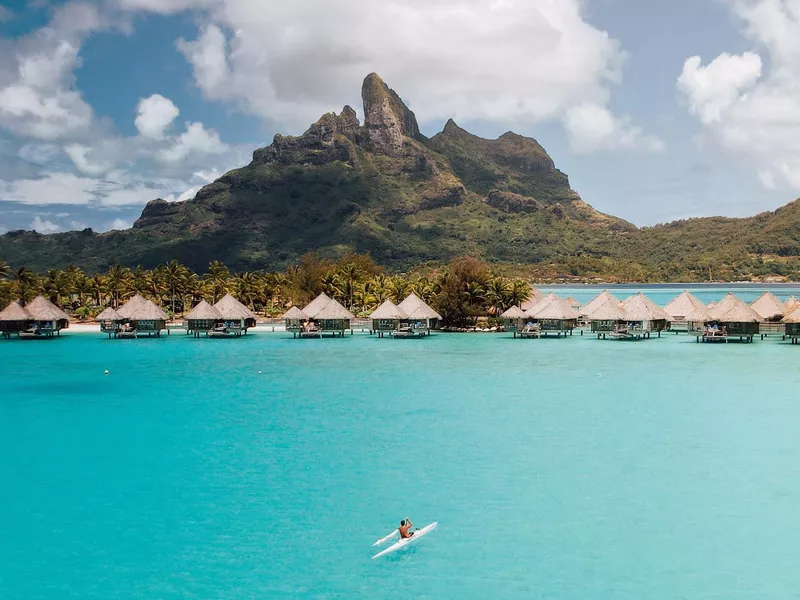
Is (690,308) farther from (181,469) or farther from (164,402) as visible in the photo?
(181,469)

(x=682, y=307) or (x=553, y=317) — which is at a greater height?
(x=682, y=307)

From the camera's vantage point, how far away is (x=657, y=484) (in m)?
18.0

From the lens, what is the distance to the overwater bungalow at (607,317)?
191 feet

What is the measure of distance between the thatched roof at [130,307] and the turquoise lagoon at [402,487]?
82.6 ft

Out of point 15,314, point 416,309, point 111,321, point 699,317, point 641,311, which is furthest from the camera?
point 111,321

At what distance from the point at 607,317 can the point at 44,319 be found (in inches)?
1747

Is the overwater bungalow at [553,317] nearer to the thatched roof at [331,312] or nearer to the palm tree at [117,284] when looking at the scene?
the thatched roof at [331,312]

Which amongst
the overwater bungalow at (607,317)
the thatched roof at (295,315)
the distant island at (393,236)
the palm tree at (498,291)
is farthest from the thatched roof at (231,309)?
the distant island at (393,236)

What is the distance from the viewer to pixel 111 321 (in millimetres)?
61719

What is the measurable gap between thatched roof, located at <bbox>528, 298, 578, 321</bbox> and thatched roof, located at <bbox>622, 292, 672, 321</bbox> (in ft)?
15.6

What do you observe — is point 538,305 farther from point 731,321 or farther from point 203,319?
point 203,319

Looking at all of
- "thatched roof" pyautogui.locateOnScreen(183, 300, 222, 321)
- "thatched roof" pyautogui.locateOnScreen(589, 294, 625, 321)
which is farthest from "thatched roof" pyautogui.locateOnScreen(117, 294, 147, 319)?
"thatched roof" pyautogui.locateOnScreen(589, 294, 625, 321)

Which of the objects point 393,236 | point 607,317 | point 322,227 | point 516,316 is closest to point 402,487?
point 607,317

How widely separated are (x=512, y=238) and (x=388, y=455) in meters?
156
